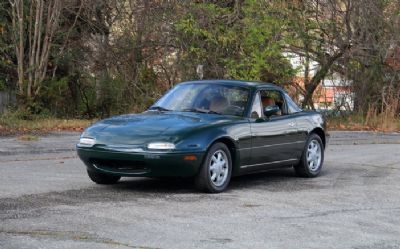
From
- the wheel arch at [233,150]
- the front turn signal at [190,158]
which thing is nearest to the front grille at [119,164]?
the front turn signal at [190,158]

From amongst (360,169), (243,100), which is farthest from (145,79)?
(243,100)

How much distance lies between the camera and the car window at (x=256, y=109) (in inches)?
449

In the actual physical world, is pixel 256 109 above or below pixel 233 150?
above

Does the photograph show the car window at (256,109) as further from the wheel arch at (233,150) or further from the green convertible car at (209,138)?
the wheel arch at (233,150)

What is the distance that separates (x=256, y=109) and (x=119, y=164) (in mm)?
2355

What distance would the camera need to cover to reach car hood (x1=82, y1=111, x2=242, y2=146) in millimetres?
9977

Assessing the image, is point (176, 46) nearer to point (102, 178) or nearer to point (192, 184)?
point (192, 184)

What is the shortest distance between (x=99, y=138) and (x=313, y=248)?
12.9 ft

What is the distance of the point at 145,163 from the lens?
32.7 ft

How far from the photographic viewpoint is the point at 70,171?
12.5m

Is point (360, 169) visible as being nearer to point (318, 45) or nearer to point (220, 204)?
point (220, 204)

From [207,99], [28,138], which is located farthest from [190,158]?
[28,138]

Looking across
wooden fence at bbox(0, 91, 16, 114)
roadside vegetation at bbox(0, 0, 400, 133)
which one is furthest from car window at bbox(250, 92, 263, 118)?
wooden fence at bbox(0, 91, 16, 114)

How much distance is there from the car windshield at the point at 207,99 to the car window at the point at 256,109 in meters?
0.13
